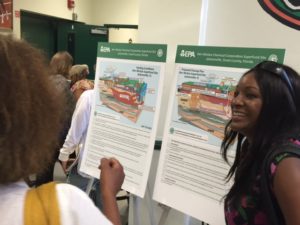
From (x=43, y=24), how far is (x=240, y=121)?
5.65 meters

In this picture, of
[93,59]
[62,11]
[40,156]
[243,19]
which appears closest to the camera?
[40,156]

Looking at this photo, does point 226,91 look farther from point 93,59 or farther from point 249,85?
point 93,59

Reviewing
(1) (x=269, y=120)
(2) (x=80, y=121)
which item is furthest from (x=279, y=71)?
(2) (x=80, y=121)

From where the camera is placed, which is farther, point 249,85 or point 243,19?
point 243,19

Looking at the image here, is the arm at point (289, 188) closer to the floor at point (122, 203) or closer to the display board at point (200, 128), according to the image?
the display board at point (200, 128)

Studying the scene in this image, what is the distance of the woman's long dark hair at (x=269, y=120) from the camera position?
1.13 m

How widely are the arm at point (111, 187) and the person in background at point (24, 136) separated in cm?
31

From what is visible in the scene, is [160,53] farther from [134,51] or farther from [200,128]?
[200,128]

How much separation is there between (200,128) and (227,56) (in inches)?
14.7

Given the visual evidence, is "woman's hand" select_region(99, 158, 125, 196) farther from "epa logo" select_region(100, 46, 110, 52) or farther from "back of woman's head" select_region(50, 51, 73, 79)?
"back of woman's head" select_region(50, 51, 73, 79)

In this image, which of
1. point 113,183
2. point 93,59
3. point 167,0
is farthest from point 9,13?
point 113,183

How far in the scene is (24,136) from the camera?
695 millimetres

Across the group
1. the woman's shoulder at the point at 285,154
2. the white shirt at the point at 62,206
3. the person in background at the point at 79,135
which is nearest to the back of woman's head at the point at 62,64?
the person in background at the point at 79,135

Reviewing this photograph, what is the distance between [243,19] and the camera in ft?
7.72
